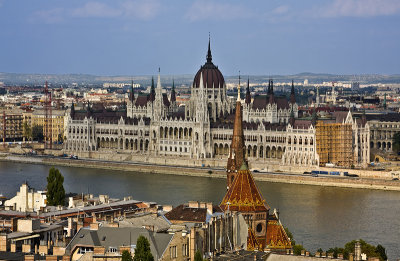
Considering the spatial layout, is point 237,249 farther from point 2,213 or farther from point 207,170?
point 207,170

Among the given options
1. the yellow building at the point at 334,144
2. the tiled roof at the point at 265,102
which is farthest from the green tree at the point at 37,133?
the yellow building at the point at 334,144

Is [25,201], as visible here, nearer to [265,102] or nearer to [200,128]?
[200,128]

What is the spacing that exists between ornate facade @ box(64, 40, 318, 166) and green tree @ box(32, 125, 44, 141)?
22.0ft

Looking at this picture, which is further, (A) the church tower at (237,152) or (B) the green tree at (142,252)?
(A) the church tower at (237,152)

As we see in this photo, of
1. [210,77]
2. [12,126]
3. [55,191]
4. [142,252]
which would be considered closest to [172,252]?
[142,252]

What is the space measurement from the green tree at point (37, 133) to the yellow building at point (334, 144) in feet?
108

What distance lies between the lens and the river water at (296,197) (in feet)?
133

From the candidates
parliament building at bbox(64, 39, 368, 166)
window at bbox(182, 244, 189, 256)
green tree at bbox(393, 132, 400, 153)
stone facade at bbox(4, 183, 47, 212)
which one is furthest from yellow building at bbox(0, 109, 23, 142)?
window at bbox(182, 244, 189, 256)

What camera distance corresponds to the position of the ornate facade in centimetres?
7238

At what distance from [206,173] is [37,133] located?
30.9 metres

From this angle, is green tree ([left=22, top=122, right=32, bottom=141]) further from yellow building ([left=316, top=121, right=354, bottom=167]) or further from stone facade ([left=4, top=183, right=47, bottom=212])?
stone facade ([left=4, top=183, right=47, bottom=212])

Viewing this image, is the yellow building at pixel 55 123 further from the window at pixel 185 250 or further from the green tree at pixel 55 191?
the window at pixel 185 250

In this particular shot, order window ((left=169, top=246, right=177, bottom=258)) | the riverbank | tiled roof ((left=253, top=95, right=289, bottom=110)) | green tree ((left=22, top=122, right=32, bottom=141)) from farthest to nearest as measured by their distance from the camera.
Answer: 1. green tree ((left=22, top=122, right=32, bottom=141))
2. tiled roof ((left=253, top=95, right=289, bottom=110))
3. the riverbank
4. window ((left=169, top=246, right=177, bottom=258))

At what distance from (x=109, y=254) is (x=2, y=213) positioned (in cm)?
1066
